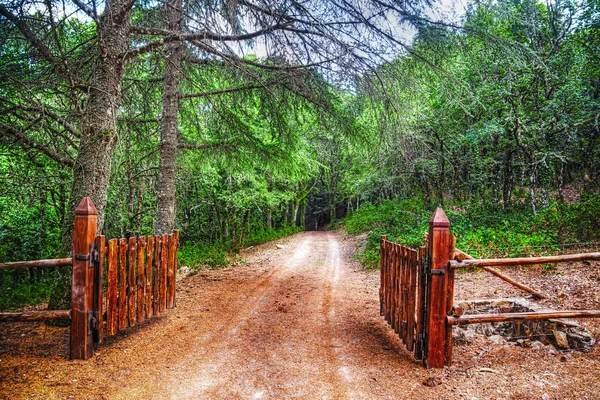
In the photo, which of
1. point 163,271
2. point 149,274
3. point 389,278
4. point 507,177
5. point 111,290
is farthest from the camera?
point 507,177

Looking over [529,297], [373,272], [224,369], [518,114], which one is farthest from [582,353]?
[518,114]

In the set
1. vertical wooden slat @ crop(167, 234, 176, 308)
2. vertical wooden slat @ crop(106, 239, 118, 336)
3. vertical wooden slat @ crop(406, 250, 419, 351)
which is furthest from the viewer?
vertical wooden slat @ crop(167, 234, 176, 308)

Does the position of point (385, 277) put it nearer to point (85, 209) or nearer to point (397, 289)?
point (397, 289)

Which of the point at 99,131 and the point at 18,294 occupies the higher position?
the point at 99,131

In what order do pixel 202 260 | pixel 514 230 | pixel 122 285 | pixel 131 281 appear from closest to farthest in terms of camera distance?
pixel 122 285 → pixel 131 281 → pixel 514 230 → pixel 202 260

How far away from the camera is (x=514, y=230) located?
34.7 ft

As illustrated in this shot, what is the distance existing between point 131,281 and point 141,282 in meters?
0.26

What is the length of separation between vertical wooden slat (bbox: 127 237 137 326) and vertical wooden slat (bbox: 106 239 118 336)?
0.26 metres

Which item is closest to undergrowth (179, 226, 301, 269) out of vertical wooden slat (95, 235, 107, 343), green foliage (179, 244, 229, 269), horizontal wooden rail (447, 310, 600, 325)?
green foliage (179, 244, 229, 269)

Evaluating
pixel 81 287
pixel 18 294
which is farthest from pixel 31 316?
pixel 18 294

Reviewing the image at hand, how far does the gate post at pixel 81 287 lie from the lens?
3875mm

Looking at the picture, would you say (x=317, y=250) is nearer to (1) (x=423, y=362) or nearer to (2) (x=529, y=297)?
(2) (x=529, y=297)

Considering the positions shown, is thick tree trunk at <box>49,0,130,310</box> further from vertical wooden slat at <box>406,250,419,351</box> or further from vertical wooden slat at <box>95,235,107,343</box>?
vertical wooden slat at <box>406,250,419,351</box>

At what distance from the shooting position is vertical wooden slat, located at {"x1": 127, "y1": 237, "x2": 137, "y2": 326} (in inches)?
181
